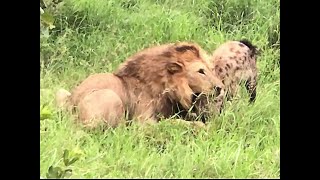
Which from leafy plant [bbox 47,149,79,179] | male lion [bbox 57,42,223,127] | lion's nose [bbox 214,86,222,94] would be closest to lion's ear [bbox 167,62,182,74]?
male lion [bbox 57,42,223,127]

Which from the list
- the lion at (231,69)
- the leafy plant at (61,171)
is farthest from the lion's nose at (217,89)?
the leafy plant at (61,171)

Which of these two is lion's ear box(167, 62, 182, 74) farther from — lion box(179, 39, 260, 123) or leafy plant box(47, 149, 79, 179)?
leafy plant box(47, 149, 79, 179)

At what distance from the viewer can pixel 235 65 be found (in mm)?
2115

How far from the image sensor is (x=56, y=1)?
82.4 inches

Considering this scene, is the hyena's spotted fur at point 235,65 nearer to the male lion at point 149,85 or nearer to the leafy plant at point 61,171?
the male lion at point 149,85

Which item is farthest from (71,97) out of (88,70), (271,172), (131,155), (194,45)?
(271,172)

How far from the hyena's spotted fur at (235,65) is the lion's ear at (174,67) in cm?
9

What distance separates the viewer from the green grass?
6.22 ft

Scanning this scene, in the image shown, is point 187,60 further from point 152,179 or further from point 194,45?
point 152,179

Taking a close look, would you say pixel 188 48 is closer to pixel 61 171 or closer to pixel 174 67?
pixel 174 67

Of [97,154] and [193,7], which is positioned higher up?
[193,7]

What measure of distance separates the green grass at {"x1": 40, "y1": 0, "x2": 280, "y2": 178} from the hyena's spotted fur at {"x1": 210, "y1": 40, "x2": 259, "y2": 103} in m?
0.02
